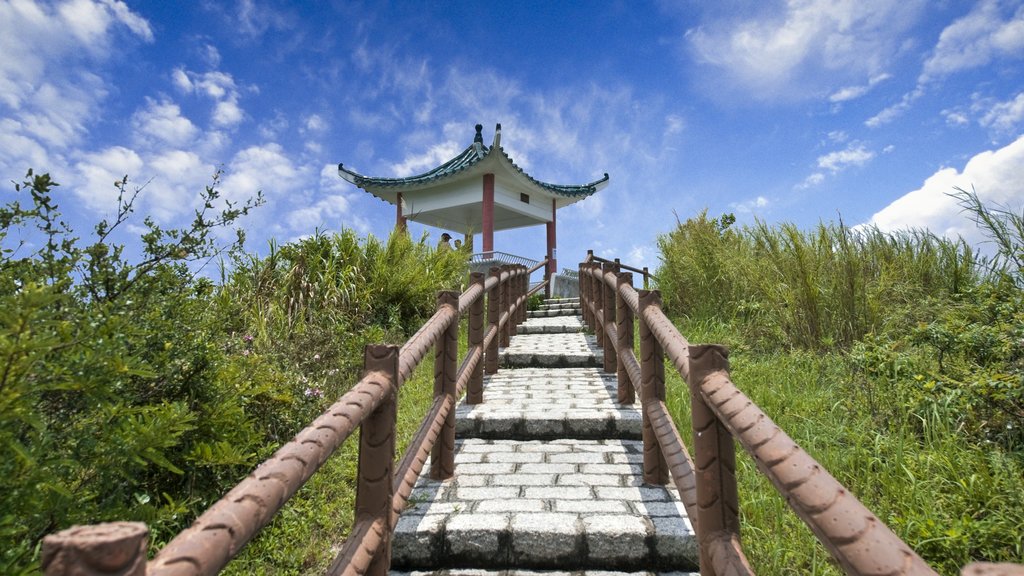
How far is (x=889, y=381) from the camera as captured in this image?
323 cm

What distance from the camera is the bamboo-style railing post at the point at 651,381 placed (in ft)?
8.38

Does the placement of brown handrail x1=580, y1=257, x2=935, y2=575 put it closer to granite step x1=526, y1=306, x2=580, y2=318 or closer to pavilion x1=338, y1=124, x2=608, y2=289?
granite step x1=526, y1=306, x2=580, y2=318

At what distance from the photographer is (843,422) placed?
3049mm

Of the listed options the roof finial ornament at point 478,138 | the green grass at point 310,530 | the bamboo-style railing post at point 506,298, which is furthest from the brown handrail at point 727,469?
the roof finial ornament at point 478,138

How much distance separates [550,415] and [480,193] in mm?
11219

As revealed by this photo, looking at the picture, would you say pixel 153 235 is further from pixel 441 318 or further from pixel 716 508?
pixel 716 508

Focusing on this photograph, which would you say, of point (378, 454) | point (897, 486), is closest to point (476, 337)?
point (378, 454)

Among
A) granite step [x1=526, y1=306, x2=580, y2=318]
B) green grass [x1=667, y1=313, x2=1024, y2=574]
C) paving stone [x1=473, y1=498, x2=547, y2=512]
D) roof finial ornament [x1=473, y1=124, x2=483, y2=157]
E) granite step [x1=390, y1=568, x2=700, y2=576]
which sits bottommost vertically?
granite step [x1=390, y1=568, x2=700, y2=576]

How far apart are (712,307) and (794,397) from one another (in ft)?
11.0

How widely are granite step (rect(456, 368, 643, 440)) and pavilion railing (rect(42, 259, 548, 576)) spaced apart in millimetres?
336

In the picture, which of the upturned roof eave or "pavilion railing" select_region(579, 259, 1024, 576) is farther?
the upturned roof eave

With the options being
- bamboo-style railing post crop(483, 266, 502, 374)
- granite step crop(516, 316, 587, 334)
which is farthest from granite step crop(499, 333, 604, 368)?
granite step crop(516, 316, 587, 334)

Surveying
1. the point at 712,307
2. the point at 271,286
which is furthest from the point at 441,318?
the point at 712,307

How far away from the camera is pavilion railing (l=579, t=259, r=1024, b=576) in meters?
0.78
